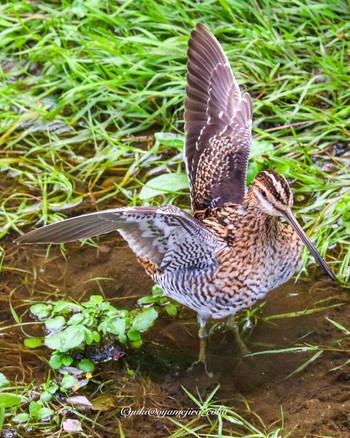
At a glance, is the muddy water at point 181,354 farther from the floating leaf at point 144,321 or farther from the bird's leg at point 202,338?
the floating leaf at point 144,321

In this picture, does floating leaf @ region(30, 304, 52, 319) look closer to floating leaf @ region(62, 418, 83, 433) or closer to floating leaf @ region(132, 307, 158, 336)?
floating leaf @ region(132, 307, 158, 336)

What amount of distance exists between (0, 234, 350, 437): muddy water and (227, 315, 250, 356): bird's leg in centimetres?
4

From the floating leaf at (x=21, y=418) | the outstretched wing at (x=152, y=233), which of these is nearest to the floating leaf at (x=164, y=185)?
the outstretched wing at (x=152, y=233)

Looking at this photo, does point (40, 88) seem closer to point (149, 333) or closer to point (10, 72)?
point (10, 72)

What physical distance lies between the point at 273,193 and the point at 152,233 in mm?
635

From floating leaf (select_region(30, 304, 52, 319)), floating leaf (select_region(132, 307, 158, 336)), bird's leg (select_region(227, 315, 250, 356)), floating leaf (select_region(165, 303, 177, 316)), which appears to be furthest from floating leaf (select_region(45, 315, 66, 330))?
bird's leg (select_region(227, 315, 250, 356))

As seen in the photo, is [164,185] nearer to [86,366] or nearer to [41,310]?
[41,310]

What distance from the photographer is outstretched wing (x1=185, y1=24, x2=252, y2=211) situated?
5535 mm

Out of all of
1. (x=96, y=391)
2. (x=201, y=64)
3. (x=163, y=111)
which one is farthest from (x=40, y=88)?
(x=96, y=391)

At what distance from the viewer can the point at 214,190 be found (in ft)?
18.1

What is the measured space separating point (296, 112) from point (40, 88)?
193 centimetres

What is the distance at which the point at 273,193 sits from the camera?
486 cm

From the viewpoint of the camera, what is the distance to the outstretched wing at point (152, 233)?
4.57 m

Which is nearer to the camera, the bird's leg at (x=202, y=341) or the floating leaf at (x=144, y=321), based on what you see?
the floating leaf at (x=144, y=321)
